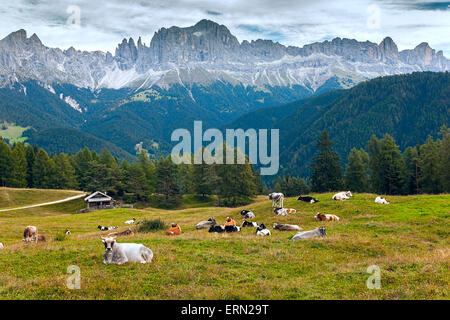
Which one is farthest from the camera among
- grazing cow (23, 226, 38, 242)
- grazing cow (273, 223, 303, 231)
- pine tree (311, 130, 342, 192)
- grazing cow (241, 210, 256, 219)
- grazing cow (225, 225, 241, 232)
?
pine tree (311, 130, 342, 192)

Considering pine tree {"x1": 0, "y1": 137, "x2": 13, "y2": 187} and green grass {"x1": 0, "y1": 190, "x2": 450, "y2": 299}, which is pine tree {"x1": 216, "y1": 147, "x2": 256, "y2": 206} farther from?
pine tree {"x1": 0, "y1": 137, "x2": 13, "y2": 187}

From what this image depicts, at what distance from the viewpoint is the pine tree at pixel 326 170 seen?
247 feet

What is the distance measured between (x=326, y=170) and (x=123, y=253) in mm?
69340

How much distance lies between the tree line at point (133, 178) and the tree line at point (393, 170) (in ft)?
66.3

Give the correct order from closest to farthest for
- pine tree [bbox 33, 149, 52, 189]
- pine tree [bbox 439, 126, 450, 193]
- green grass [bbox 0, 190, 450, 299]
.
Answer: green grass [bbox 0, 190, 450, 299] → pine tree [bbox 439, 126, 450, 193] → pine tree [bbox 33, 149, 52, 189]

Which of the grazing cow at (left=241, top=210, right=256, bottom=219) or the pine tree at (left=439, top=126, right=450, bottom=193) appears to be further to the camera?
the pine tree at (left=439, top=126, right=450, bottom=193)

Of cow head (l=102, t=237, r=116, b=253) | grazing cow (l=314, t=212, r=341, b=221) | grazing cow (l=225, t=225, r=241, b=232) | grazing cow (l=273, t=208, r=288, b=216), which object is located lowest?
grazing cow (l=225, t=225, r=241, b=232)

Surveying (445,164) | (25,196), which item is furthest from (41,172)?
(445,164)

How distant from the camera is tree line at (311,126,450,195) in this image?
66.2 m

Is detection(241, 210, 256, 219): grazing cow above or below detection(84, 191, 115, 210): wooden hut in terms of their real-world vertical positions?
above

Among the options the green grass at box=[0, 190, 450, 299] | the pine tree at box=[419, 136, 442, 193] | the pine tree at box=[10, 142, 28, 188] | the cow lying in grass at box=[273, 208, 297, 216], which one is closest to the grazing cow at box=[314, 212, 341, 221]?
the green grass at box=[0, 190, 450, 299]

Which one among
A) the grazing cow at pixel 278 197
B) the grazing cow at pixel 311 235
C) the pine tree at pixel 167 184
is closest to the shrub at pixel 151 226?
the grazing cow at pixel 278 197
